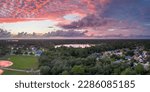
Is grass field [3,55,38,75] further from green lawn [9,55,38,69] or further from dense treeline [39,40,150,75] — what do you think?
dense treeline [39,40,150,75]

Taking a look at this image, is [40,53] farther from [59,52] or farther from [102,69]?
[102,69]

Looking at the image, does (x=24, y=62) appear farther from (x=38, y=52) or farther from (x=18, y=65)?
(x=38, y=52)

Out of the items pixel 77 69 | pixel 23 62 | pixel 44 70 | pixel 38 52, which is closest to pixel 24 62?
pixel 23 62

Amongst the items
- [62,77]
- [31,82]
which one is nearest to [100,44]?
[62,77]

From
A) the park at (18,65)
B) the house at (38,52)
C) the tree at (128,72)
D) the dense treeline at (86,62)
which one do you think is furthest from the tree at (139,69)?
the house at (38,52)

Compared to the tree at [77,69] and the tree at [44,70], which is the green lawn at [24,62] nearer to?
the tree at [44,70]

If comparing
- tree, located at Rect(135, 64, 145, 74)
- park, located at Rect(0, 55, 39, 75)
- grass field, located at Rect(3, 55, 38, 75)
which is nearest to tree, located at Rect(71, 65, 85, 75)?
park, located at Rect(0, 55, 39, 75)
